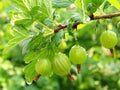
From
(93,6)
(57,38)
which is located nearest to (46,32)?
(57,38)

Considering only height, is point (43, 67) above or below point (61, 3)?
below

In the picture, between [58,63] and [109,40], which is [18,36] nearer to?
[58,63]

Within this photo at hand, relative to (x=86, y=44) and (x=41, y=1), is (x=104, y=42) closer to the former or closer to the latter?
(x=41, y=1)

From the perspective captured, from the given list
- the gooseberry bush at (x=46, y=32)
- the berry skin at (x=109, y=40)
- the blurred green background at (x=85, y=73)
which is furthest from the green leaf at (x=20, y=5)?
the blurred green background at (x=85, y=73)

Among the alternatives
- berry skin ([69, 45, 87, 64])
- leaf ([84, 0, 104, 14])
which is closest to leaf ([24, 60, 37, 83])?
berry skin ([69, 45, 87, 64])

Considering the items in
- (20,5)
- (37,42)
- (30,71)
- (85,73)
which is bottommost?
(85,73)

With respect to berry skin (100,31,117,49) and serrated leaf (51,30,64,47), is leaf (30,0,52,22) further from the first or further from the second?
berry skin (100,31,117,49)

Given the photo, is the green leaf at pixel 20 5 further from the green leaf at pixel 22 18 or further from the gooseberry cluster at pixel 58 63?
the gooseberry cluster at pixel 58 63
